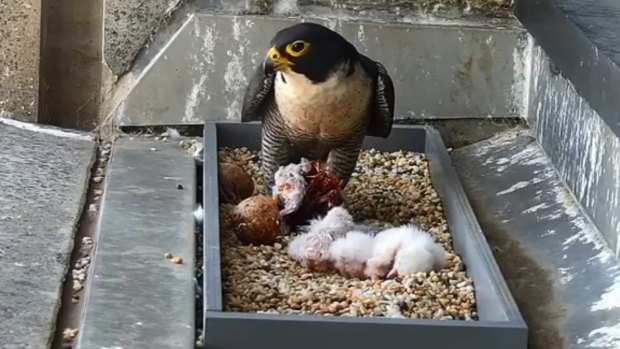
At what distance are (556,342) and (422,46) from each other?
52.7 inches

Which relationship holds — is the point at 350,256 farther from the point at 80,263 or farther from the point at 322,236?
the point at 80,263

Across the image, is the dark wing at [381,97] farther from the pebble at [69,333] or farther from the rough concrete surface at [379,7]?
the pebble at [69,333]

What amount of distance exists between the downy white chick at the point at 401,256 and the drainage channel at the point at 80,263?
1.98ft

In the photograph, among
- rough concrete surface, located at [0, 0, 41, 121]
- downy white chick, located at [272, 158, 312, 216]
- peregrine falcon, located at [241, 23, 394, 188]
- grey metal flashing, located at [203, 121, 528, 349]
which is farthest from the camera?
rough concrete surface, located at [0, 0, 41, 121]

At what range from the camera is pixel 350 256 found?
236cm

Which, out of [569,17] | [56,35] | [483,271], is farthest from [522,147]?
[56,35]

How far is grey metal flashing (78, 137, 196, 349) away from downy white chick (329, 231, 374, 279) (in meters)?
0.31

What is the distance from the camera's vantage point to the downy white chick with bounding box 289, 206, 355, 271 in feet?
7.83

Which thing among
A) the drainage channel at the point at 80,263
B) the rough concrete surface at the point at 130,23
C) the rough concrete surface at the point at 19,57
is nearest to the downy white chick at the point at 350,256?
the drainage channel at the point at 80,263

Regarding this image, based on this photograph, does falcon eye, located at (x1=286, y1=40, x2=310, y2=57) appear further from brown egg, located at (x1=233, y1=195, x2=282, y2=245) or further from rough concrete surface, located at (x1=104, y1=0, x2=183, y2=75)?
rough concrete surface, located at (x1=104, y1=0, x2=183, y2=75)

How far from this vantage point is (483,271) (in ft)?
7.43

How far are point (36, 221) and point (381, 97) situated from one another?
849 mm

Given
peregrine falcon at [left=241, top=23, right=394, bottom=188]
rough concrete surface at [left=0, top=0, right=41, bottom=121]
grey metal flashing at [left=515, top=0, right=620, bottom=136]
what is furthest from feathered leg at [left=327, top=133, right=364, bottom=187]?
rough concrete surface at [left=0, top=0, right=41, bottom=121]

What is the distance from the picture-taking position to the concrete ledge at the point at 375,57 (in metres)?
3.22
